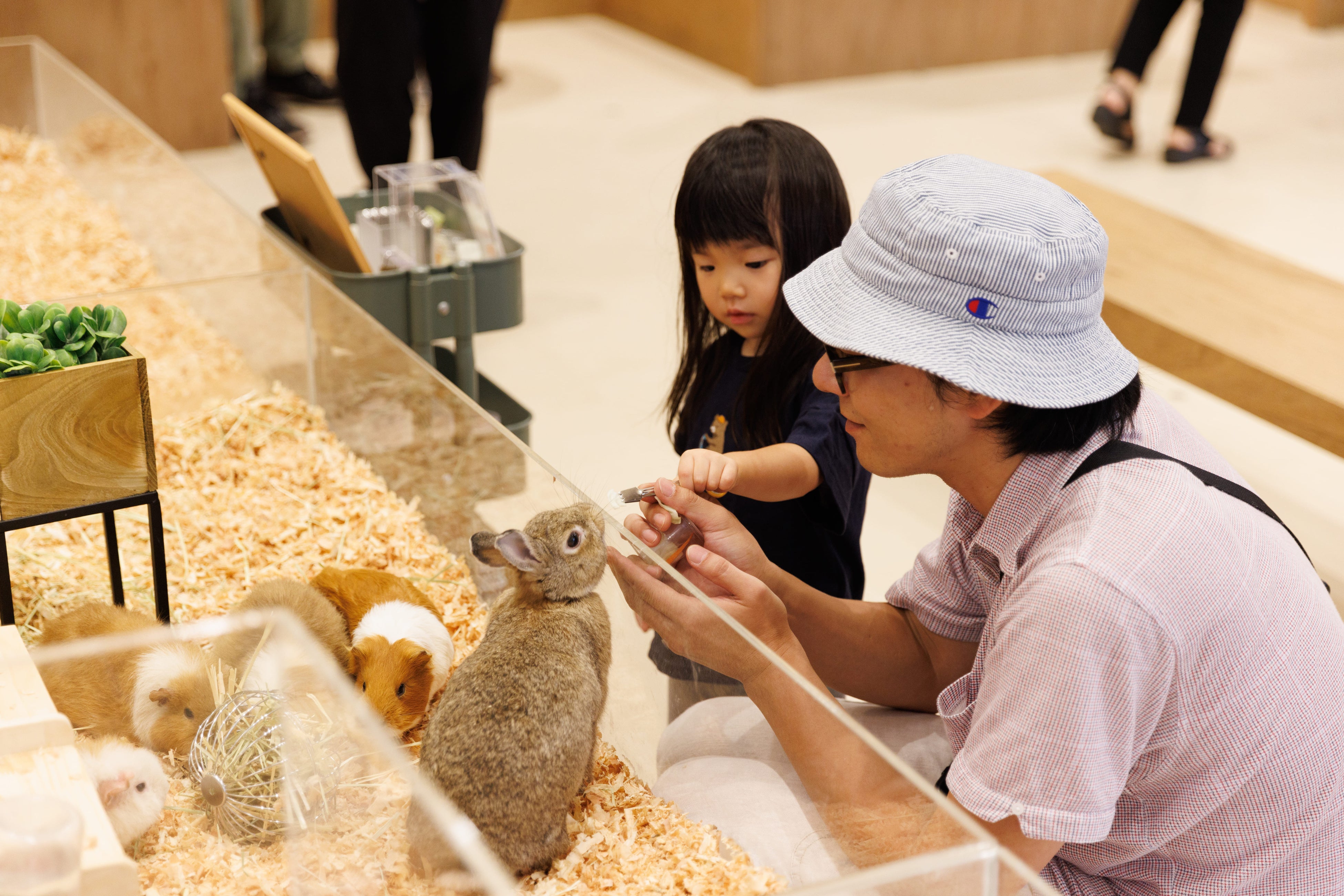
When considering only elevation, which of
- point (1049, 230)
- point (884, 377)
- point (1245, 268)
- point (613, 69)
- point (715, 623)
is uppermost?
point (1049, 230)

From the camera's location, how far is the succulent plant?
1354mm

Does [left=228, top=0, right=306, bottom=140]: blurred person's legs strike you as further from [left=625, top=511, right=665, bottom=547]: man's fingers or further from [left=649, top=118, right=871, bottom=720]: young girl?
[left=625, top=511, right=665, bottom=547]: man's fingers

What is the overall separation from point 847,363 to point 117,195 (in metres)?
2.28

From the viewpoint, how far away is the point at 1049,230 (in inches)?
43.6

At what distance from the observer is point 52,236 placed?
9.14ft

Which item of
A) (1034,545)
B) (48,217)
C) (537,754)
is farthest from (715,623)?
(48,217)

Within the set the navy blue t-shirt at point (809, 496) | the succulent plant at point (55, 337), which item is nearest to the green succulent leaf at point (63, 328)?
the succulent plant at point (55, 337)

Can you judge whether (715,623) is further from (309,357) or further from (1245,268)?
(1245,268)

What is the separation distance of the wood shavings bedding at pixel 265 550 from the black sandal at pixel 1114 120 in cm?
341

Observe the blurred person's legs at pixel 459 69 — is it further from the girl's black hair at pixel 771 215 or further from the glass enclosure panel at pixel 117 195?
the girl's black hair at pixel 771 215

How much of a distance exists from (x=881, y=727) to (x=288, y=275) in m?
1.16

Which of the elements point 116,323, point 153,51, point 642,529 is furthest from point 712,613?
point 153,51

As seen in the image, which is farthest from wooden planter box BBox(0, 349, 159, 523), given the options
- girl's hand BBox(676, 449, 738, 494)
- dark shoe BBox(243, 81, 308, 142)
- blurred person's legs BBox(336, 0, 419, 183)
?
dark shoe BBox(243, 81, 308, 142)

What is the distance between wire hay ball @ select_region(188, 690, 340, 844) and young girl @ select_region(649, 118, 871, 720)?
55cm
